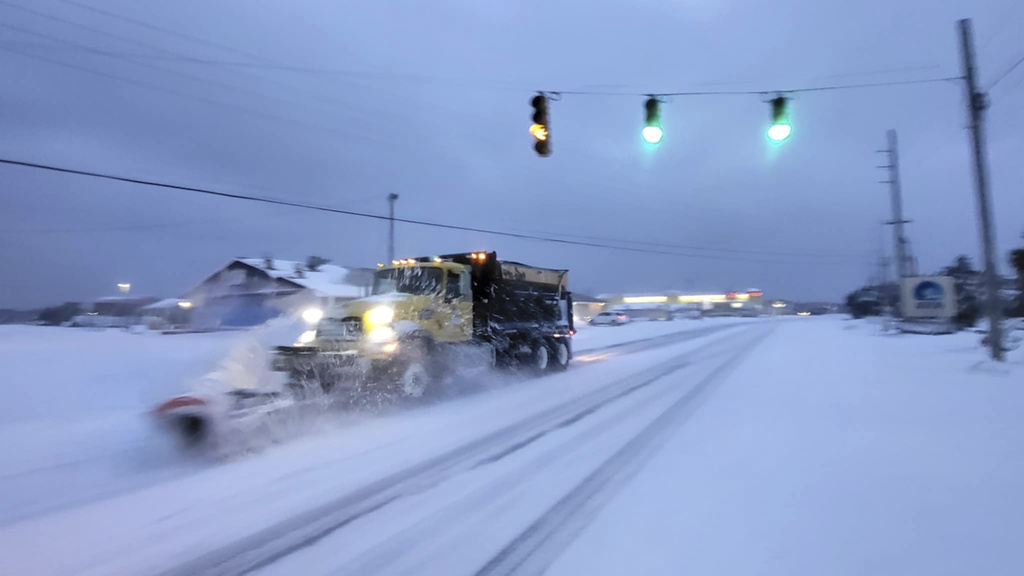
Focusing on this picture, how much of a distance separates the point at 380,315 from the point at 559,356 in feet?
25.9

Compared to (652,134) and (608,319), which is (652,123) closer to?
(652,134)

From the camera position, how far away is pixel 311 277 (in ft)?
135

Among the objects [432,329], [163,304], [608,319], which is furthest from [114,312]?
[432,329]

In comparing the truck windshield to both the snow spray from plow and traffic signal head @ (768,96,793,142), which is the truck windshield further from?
traffic signal head @ (768,96,793,142)

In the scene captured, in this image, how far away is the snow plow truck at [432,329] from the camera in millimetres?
10477

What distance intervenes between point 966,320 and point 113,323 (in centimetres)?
5514

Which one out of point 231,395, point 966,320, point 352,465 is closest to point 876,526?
point 352,465

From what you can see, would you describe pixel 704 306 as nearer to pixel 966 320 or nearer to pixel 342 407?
pixel 966 320

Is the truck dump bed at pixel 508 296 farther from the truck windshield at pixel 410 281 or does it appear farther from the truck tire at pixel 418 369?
→ the truck tire at pixel 418 369

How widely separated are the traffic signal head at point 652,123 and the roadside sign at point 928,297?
102 feet

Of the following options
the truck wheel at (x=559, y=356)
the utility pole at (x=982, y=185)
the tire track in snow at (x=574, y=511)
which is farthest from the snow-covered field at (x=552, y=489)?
the truck wheel at (x=559, y=356)

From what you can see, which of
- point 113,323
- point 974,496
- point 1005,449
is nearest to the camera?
point 974,496

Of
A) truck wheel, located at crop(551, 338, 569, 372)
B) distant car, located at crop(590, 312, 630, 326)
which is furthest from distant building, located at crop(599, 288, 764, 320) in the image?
truck wheel, located at crop(551, 338, 569, 372)

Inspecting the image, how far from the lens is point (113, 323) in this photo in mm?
40281
